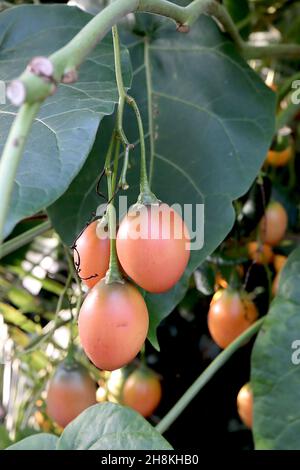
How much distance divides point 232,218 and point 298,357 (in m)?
0.16

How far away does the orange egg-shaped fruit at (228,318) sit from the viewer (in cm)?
87

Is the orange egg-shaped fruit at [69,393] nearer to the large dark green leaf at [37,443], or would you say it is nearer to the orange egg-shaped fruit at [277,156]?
the large dark green leaf at [37,443]

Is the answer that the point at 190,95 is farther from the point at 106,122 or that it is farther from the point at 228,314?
the point at 228,314

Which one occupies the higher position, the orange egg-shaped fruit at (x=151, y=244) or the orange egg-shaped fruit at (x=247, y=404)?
the orange egg-shaped fruit at (x=151, y=244)

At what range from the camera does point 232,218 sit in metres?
0.72

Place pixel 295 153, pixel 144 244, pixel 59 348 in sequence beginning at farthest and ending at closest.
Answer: pixel 295 153 → pixel 59 348 → pixel 144 244

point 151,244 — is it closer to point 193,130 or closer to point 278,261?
point 193,130

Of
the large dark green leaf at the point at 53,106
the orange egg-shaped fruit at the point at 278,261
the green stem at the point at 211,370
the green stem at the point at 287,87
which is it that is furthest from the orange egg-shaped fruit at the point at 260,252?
the large dark green leaf at the point at 53,106

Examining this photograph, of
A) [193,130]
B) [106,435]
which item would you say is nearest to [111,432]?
[106,435]

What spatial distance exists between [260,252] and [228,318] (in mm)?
116

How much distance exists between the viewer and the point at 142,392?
938mm

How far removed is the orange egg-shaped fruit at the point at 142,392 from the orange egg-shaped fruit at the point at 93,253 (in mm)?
380

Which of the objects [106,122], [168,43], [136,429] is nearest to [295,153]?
[168,43]

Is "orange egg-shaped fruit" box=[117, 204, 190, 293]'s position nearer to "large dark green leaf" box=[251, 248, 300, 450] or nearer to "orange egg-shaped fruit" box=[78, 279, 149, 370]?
"orange egg-shaped fruit" box=[78, 279, 149, 370]
